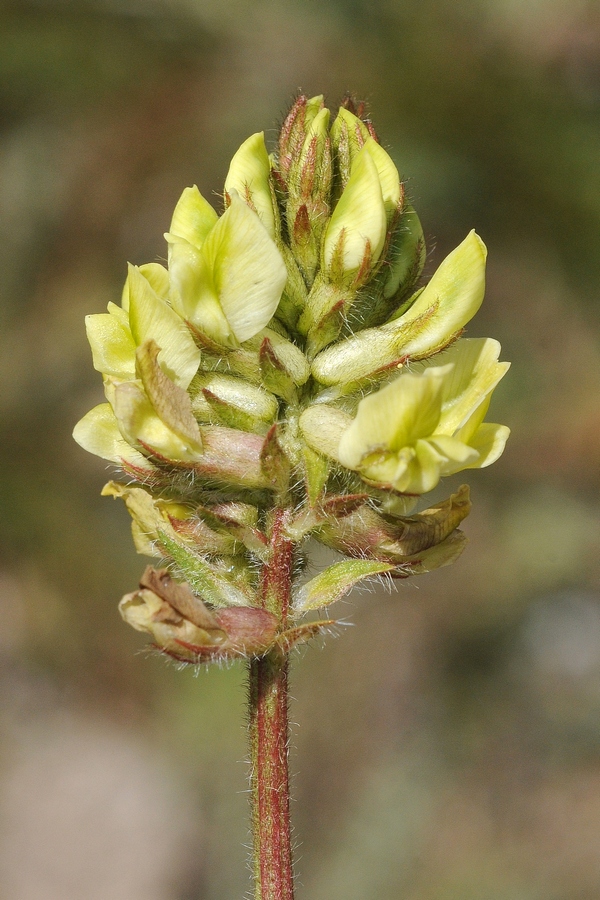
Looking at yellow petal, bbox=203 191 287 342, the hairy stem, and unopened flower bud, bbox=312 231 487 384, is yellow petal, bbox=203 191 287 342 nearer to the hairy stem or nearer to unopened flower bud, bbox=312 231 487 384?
A: unopened flower bud, bbox=312 231 487 384

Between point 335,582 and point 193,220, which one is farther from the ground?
point 193,220

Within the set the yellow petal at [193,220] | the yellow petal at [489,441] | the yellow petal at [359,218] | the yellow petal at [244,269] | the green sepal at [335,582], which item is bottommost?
the green sepal at [335,582]

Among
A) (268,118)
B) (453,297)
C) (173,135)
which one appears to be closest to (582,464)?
(268,118)

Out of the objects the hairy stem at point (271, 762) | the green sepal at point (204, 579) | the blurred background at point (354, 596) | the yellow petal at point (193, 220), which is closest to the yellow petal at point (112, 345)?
the yellow petal at point (193, 220)

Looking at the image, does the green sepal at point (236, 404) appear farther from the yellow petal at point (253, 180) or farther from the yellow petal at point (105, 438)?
the yellow petal at point (253, 180)

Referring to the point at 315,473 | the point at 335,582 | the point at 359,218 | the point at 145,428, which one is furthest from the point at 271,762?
the point at 359,218

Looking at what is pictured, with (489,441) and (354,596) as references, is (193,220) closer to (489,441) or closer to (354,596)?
(489,441)
